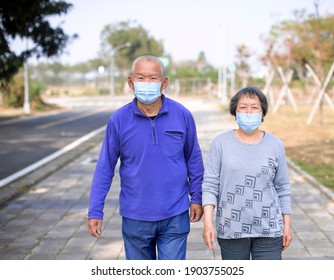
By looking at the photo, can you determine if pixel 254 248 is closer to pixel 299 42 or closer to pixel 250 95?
pixel 250 95

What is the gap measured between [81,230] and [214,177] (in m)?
3.44

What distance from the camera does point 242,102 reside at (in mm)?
3139

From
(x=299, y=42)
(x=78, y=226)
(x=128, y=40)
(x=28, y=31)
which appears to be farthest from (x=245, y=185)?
(x=128, y=40)

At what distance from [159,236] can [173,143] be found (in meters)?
0.54

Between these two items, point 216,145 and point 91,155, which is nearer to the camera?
point 216,145

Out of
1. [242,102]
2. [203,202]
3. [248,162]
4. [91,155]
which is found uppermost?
[242,102]

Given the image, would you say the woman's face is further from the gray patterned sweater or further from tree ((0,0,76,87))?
tree ((0,0,76,87))

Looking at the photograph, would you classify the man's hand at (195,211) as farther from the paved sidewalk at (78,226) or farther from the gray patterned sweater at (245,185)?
the paved sidewalk at (78,226)

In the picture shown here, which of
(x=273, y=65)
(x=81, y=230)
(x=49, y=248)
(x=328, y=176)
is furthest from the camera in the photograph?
(x=273, y=65)

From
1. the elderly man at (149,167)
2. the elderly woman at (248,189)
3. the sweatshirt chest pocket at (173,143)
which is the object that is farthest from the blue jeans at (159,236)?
the sweatshirt chest pocket at (173,143)

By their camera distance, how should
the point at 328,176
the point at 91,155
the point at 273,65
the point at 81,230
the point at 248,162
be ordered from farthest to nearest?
the point at 273,65
the point at 91,155
the point at 328,176
the point at 81,230
the point at 248,162

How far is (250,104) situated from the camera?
3.12m

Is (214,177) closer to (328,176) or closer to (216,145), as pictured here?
(216,145)
